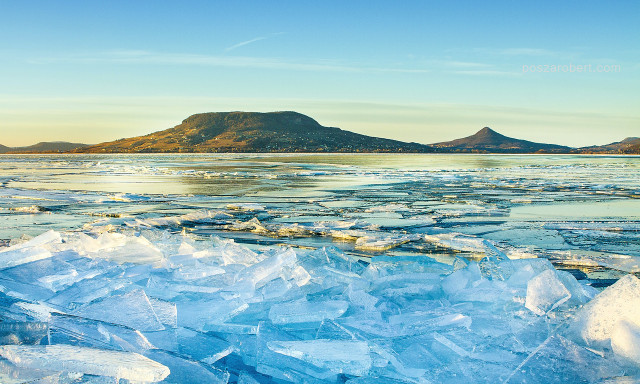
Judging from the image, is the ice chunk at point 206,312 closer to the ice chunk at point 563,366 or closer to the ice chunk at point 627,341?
the ice chunk at point 563,366

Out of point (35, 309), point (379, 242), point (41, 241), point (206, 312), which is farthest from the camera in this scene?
point (379, 242)

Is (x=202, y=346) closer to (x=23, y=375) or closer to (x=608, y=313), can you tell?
(x=23, y=375)

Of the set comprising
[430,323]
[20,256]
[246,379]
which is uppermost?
[20,256]

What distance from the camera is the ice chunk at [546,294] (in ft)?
8.35

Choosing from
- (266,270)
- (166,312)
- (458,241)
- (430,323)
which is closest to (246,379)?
(166,312)

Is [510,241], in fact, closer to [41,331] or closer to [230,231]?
[230,231]

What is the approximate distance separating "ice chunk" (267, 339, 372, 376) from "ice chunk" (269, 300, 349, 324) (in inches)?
10.8

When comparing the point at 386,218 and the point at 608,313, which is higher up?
the point at 608,313

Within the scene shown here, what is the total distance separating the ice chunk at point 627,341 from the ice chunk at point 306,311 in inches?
45.4

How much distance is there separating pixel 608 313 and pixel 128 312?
6.87 feet

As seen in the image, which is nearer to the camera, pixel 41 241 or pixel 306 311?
pixel 306 311

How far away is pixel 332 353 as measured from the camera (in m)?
2.05

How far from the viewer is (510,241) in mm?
5238

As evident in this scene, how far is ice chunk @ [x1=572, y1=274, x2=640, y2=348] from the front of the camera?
217 cm
